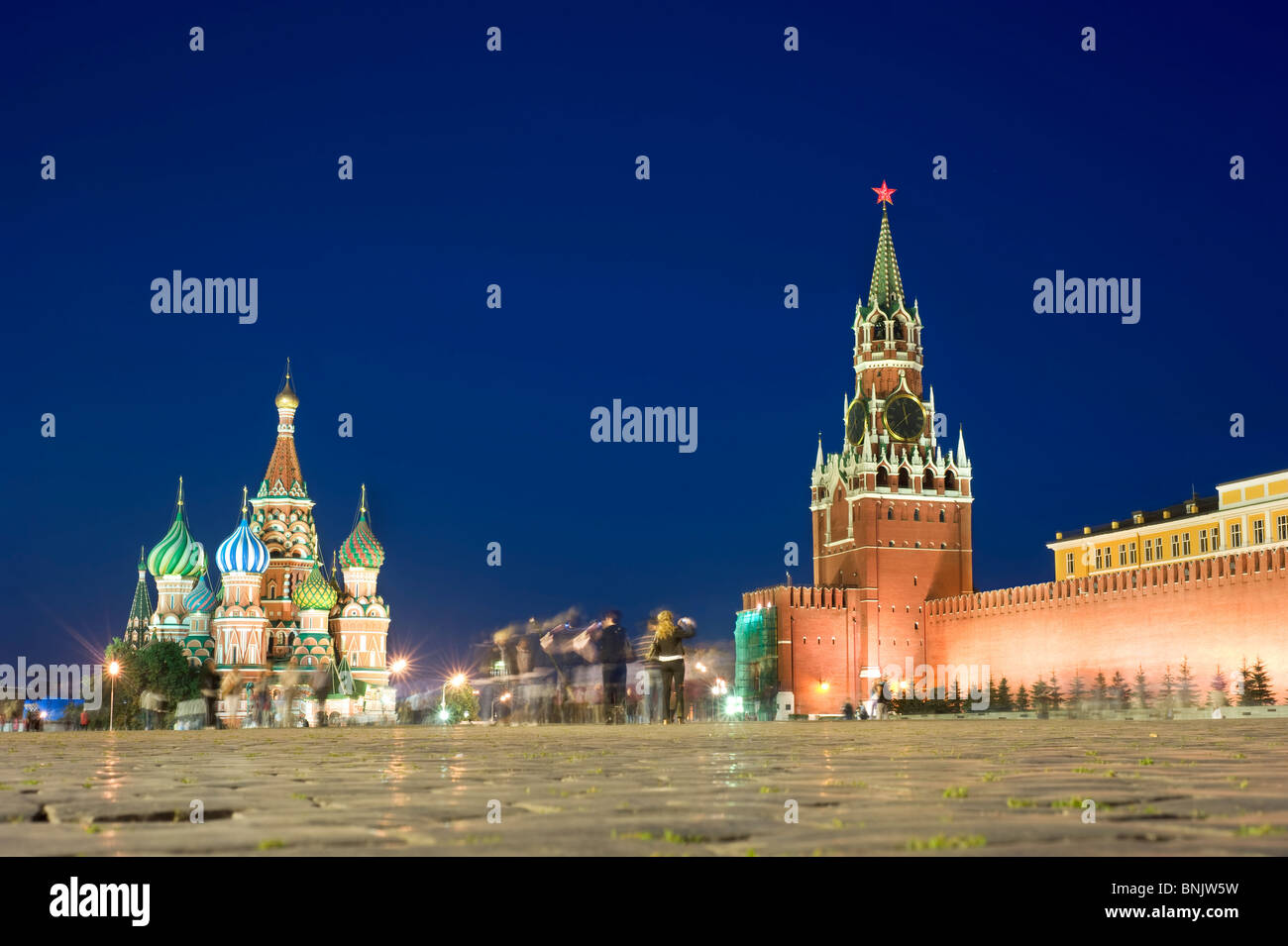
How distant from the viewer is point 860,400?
240ft

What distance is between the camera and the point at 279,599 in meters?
72.6

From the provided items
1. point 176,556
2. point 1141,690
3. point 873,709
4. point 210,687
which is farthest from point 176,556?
point 1141,690

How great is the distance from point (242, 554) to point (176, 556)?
871 cm

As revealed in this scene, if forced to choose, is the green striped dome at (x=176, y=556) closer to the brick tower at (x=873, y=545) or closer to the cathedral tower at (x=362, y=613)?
the cathedral tower at (x=362, y=613)

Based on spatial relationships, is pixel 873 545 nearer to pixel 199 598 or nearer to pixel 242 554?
pixel 242 554

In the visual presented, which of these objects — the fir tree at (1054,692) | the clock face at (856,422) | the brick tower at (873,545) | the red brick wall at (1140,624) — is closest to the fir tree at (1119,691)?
the red brick wall at (1140,624)

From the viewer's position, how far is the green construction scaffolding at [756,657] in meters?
62.5

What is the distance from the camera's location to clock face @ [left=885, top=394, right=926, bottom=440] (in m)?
71.3

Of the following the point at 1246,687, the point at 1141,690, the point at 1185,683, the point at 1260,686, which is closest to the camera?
the point at 1246,687

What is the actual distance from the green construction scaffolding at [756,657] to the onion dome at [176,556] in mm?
30759

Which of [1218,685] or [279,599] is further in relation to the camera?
[279,599]
